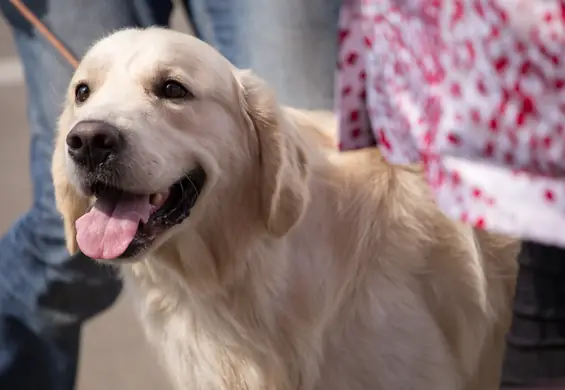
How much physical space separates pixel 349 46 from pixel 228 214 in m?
0.30

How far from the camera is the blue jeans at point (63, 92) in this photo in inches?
39.5

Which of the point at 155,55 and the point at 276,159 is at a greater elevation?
the point at 155,55

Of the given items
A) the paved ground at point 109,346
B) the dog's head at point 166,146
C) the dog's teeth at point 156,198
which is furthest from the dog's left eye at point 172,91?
the paved ground at point 109,346

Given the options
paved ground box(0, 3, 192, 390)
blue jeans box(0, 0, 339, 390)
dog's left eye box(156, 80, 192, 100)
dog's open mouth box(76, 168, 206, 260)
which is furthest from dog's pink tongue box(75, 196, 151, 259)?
paved ground box(0, 3, 192, 390)

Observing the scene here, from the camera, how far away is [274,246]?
89 centimetres

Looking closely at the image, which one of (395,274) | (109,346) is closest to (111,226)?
(395,274)

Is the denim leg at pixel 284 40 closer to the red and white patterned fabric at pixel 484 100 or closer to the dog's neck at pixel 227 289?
the dog's neck at pixel 227 289

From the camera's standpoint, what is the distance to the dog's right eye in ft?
2.86

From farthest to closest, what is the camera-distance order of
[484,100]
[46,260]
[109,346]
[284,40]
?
[109,346], [46,260], [284,40], [484,100]

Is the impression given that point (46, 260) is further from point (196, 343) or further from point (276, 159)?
point (276, 159)

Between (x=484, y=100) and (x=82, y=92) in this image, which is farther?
(x=82, y=92)

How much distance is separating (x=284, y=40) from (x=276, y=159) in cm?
22

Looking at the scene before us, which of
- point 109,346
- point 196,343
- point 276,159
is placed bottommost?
point 109,346

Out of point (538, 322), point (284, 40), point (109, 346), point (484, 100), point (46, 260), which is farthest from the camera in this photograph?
point (109, 346)
